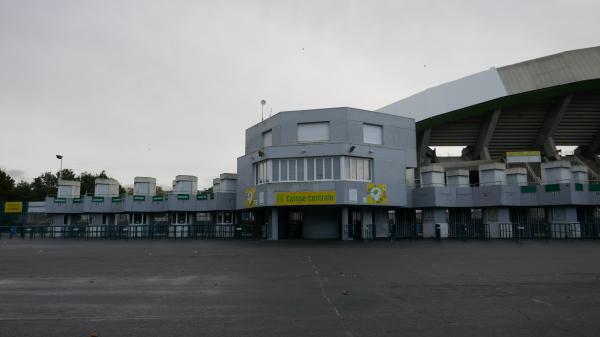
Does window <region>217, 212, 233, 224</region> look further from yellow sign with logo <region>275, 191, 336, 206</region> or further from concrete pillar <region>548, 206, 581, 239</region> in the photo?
concrete pillar <region>548, 206, 581, 239</region>

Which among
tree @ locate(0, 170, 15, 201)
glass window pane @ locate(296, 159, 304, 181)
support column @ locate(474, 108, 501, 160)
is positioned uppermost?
support column @ locate(474, 108, 501, 160)

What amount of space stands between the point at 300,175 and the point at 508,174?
2063 centimetres

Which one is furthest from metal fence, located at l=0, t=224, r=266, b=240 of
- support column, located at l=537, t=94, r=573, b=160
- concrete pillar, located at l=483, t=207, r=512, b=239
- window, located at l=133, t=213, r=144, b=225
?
support column, located at l=537, t=94, r=573, b=160

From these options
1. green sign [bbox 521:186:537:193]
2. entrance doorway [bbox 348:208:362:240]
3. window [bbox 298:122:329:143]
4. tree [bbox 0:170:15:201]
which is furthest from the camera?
tree [bbox 0:170:15:201]

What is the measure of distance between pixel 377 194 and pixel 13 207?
45.3 metres

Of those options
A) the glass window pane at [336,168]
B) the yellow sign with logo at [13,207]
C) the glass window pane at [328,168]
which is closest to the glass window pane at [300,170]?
the glass window pane at [328,168]

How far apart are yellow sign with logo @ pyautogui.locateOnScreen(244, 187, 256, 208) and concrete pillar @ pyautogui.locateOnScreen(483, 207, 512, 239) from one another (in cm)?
1955

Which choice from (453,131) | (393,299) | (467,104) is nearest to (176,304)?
(393,299)

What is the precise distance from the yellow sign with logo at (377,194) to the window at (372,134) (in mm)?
4207

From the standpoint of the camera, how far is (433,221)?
121 ft

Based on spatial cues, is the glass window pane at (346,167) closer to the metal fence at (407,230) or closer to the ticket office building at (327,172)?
the ticket office building at (327,172)

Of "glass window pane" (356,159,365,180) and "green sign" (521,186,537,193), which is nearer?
"glass window pane" (356,159,365,180)

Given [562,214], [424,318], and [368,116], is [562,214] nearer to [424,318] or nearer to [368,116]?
[368,116]

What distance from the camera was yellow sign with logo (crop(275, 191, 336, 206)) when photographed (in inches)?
1170
